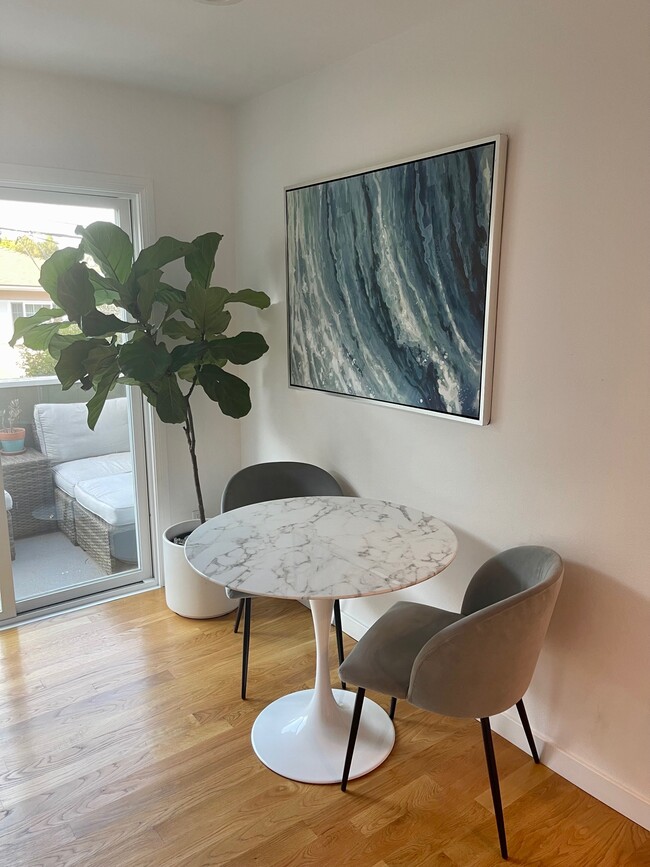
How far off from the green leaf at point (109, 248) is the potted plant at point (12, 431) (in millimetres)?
764

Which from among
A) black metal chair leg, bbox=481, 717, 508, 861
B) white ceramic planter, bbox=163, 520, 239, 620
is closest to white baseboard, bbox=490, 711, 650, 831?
black metal chair leg, bbox=481, 717, 508, 861

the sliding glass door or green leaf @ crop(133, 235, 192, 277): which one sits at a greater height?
green leaf @ crop(133, 235, 192, 277)

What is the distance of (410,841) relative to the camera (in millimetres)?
1786

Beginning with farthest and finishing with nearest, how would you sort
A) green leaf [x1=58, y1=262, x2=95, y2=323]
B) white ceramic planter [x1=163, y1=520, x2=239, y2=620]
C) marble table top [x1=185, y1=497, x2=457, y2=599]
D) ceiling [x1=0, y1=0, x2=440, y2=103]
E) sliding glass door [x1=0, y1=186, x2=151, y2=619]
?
white ceramic planter [x1=163, y1=520, x2=239, y2=620] < sliding glass door [x1=0, y1=186, x2=151, y2=619] < green leaf [x1=58, y1=262, x2=95, y2=323] < ceiling [x1=0, y1=0, x2=440, y2=103] < marble table top [x1=185, y1=497, x2=457, y2=599]

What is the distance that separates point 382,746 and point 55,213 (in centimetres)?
263

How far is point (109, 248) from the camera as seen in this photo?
2688 millimetres

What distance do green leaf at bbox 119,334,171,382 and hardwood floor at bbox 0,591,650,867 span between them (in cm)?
122

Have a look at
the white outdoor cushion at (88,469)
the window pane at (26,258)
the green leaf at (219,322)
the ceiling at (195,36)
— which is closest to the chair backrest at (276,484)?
the green leaf at (219,322)

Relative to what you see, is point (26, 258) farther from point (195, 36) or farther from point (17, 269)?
point (195, 36)

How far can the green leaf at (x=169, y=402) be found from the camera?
2.70m

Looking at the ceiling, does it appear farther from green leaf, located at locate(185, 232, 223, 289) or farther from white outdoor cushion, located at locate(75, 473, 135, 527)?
white outdoor cushion, located at locate(75, 473, 135, 527)

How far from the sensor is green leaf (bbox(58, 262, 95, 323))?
99.0 inches

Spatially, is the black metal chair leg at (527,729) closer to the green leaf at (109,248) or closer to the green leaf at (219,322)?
the green leaf at (219,322)

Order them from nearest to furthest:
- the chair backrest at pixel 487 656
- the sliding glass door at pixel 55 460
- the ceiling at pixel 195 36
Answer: the chair backrest at pixel 487 656, the ceiling at pixel 195 36, the sliding glass door at pixel 55 460
